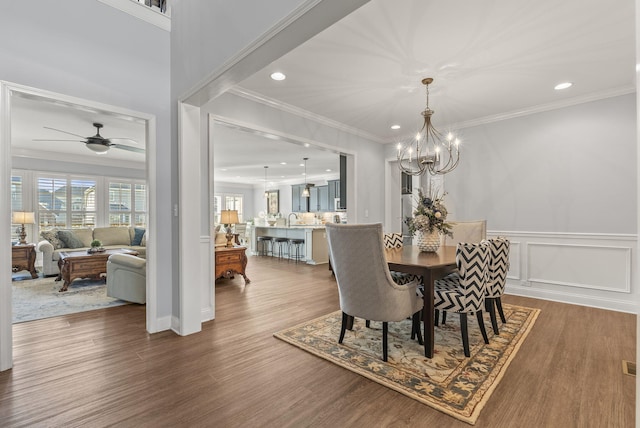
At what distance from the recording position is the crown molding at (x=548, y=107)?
3.54 metres

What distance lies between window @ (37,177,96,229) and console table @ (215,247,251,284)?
181 inches

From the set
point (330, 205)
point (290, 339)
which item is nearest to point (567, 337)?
point (290, 339)

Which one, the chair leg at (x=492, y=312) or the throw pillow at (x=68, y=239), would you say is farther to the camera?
the throw pillow at (x=68, y=239)

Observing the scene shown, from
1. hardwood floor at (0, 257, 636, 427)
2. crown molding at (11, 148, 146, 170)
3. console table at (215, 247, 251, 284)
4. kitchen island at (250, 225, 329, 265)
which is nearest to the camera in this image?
hardwood floor at (0, 257, 636, 427)

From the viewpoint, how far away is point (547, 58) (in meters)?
2.82

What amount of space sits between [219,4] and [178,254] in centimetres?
214

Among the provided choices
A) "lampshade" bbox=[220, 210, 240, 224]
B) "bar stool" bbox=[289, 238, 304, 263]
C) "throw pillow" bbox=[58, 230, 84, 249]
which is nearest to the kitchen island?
"bar stool" bbox=[289, 238, 304, 263]

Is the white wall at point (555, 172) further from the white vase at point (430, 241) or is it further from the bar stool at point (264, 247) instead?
the bar stool at point (264, 247)

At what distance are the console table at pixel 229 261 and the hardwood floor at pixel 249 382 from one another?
5.55 ft

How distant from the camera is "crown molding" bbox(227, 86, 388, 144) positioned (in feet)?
11.7

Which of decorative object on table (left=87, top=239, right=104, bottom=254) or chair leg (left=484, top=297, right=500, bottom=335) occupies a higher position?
decorative object on table (left=87, top=239, right=104, bottom=254)

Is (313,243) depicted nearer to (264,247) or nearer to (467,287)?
(264,247)

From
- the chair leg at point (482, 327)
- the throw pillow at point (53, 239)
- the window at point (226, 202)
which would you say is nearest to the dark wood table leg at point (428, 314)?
the chair leg at point (482, 327)

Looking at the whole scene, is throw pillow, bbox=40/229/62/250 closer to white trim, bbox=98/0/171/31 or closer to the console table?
the console table
